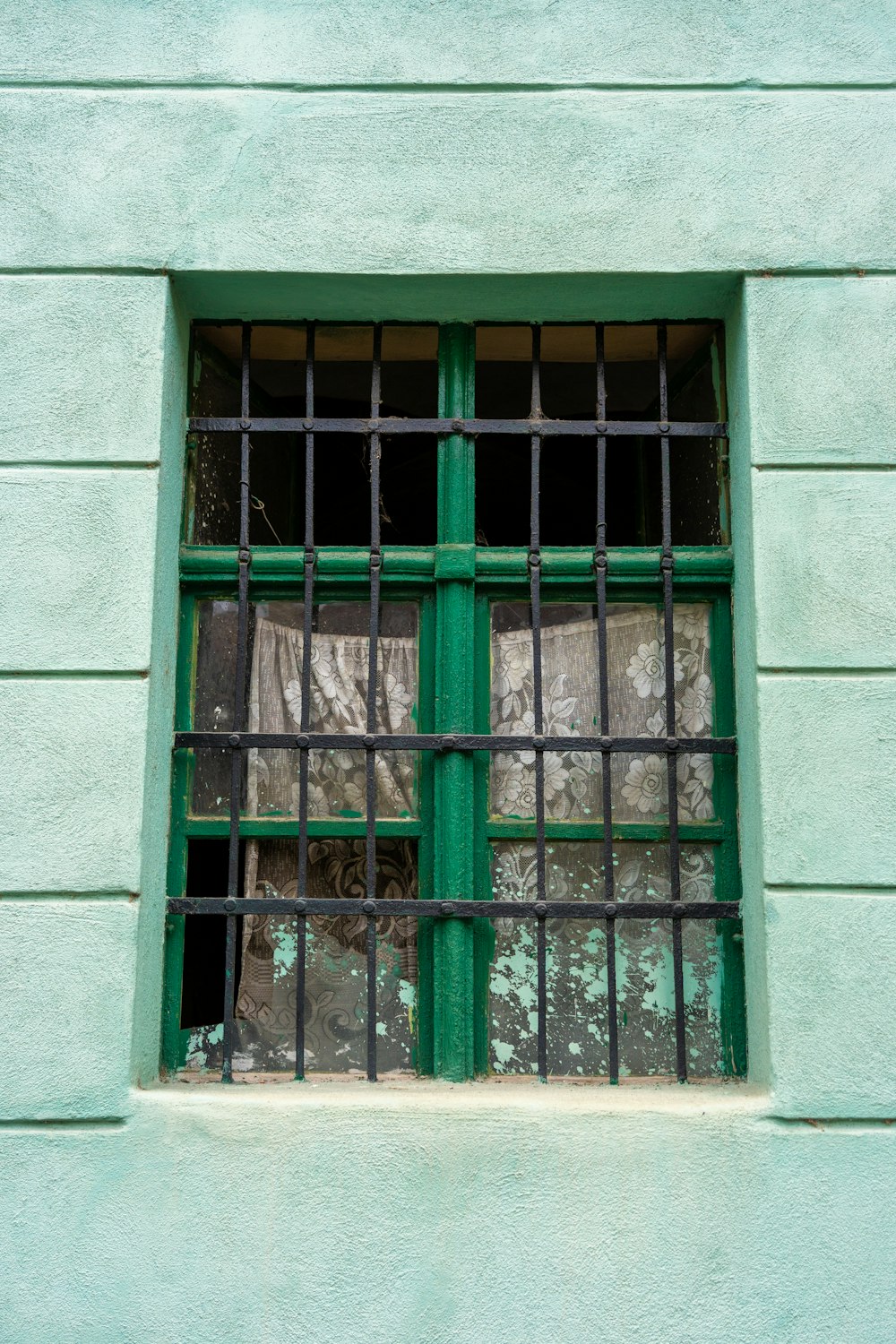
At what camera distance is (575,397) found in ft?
12.2

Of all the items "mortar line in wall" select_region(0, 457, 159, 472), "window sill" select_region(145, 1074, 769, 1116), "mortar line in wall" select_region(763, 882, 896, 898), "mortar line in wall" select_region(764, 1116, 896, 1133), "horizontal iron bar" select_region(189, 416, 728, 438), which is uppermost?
"horizontal iron bar" select_region(189, 416, 728, 438)

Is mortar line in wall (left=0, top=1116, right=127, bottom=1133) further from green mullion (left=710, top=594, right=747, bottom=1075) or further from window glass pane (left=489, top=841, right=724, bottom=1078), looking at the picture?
green mullion (left=710, top=594, right=747, bottom=1075)

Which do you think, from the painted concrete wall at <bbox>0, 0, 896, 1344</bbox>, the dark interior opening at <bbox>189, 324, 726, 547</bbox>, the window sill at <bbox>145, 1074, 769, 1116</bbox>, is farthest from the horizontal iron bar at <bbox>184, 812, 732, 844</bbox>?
the dark interior opening at <bbox>189, 324, 726, 547</bbox>

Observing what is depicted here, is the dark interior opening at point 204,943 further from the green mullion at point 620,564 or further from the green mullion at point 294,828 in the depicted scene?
the green mullion at point 620,564

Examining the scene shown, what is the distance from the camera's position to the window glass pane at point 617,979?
2781 millimetres

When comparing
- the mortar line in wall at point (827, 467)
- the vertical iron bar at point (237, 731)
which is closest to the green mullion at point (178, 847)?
the vertical iron bar at point (237, 731)

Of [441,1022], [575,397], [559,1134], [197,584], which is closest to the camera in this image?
[559,1134]

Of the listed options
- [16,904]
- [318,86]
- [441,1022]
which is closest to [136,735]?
[16,904]

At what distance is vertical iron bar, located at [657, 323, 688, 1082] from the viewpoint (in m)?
2.71

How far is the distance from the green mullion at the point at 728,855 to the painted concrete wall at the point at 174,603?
0.27 ft

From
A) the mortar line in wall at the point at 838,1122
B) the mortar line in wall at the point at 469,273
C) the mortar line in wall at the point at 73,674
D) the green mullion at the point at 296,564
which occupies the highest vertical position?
the mortar line in wall at the point at 469,273

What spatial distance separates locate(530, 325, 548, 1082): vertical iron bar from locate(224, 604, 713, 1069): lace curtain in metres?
0.11

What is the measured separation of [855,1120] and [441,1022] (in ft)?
3.17

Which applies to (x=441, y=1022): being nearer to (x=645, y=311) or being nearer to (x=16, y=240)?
(x=645, y=311)
